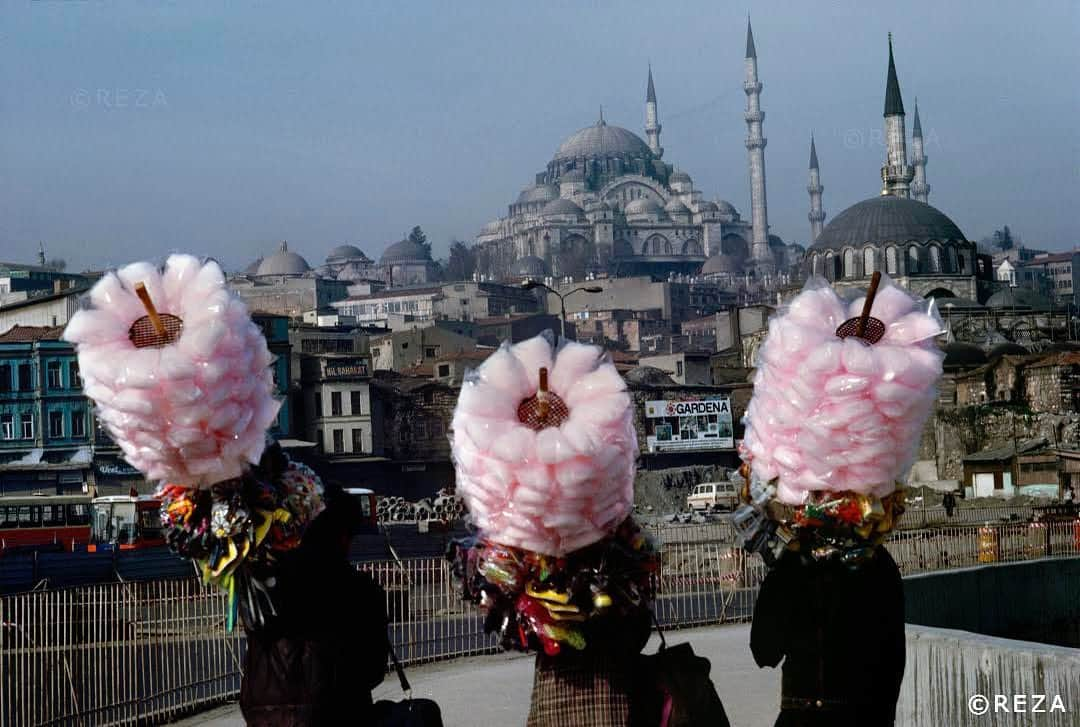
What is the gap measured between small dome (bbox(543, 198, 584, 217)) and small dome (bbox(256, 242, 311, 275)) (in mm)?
26905

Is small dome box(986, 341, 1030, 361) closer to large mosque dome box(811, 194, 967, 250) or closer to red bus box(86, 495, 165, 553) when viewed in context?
large mosque dome box(811, 194, 967, 250)

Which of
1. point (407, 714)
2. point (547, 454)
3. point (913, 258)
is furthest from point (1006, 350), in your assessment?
point (547, 454)

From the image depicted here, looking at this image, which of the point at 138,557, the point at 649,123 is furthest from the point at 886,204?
the point at 649,123

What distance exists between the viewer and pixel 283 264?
122875 mm

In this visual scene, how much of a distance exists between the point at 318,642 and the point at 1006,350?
5008 centimetres

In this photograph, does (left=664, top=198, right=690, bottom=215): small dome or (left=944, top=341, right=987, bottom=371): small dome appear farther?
(left=664, top=198, right=690, bottom=215): small dome

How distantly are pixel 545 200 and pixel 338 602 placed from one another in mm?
150333

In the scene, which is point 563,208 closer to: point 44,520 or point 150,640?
point 44,520

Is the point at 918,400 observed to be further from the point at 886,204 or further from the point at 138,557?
the point at 886,204

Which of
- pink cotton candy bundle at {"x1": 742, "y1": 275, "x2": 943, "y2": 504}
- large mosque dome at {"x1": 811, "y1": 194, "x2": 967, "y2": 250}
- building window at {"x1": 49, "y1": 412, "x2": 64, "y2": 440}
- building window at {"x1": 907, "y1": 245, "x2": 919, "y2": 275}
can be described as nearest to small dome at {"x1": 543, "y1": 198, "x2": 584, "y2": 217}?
large mosque dome at {"x1": 811, "y1": 194, "x2": 967, "y2": 250}

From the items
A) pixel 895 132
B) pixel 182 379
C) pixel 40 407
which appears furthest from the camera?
pixel 895 132

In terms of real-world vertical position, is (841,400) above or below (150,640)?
above

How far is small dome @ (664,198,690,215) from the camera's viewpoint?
151375mm

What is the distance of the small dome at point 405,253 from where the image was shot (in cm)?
14275
